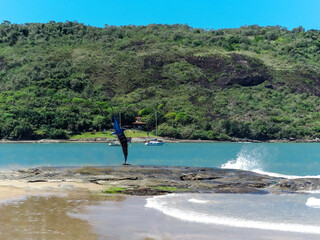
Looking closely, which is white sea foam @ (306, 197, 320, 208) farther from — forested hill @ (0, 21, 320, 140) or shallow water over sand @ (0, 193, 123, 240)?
forested hill @ (0, 21, 320, 140)

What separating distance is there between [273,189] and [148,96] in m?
145

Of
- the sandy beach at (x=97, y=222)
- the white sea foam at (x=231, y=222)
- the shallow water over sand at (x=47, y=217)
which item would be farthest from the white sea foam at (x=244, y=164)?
the white sea foam at (x=231, y=222)

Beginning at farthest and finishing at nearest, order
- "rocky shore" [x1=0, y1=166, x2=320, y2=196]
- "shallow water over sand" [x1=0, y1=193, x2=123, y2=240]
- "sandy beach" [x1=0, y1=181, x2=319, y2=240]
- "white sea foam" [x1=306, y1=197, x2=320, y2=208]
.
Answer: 1. "rocky shore" [x1=0, y1=166, x2=320, y2=196]
2. "white sea foam" [x1=306, y1=197, x2=320, y2=208]
3. "sandy beach" [x1=0, y1=181, x2=319, y2=240]
4. "shallow water over sand" [x1=0, y1=193, x2=123, y2=240]

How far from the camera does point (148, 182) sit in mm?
31016

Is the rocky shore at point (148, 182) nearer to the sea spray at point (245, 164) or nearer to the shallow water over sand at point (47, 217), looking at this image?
the shallow water over sand at point (47, 217)

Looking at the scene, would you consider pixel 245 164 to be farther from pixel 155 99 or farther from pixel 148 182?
pixel 155 99

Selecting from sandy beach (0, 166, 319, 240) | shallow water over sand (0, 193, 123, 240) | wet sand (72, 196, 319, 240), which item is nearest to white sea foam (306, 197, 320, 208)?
sandy beach (0, 166, 319, 240)

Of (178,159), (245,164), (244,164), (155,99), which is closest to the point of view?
(244,164)

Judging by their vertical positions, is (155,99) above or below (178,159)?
above

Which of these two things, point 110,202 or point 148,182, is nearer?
point 110,202

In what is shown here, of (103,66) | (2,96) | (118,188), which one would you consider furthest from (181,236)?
(103,66)

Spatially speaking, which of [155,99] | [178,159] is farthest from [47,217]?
[155,99]

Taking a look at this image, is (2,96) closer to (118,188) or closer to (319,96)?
(319,96)

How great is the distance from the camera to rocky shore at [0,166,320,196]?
28.8m
